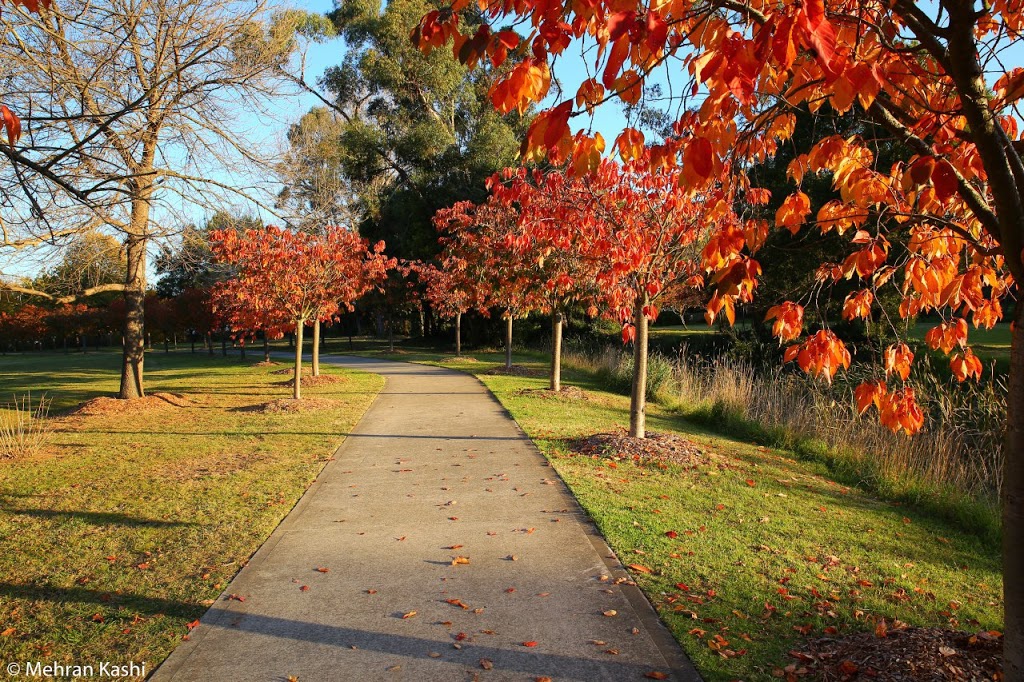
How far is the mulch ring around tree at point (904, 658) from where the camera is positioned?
3166 millimetres

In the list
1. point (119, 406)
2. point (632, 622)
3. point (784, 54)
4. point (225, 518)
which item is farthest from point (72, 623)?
point (119, 406)

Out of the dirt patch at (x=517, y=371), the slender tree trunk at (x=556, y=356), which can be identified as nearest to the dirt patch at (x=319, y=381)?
the dirt patch at (x=517, y=371)

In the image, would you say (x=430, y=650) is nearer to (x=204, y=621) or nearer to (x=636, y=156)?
(x=204, y=621)

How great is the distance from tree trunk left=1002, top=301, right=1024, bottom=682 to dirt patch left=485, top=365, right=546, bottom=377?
669 inches

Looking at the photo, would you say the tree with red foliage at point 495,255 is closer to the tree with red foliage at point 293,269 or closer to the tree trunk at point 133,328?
the tree with red foliage at point 293,269

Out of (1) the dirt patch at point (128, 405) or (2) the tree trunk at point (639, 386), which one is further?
(1) the dirt patch at point (128, 405)

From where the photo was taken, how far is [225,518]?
6.02m

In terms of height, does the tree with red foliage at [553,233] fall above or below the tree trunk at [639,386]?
above

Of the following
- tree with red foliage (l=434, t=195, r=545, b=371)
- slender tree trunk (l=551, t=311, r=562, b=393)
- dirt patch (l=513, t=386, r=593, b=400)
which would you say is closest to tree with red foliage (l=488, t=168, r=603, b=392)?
tree with red foliage (l=434, t=195, r=545, b=371)

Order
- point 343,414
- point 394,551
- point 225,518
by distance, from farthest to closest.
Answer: point 343,414, point 225,518, point 394,551

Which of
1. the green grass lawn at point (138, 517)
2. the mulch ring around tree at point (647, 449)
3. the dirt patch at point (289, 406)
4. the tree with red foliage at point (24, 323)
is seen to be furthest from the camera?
the tree with red foliage at point (24, 323)

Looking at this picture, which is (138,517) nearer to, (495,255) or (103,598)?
(103,598)

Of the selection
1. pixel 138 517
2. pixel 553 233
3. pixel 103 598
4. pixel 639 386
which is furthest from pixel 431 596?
pixel 553 233

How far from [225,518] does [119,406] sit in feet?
29.3
